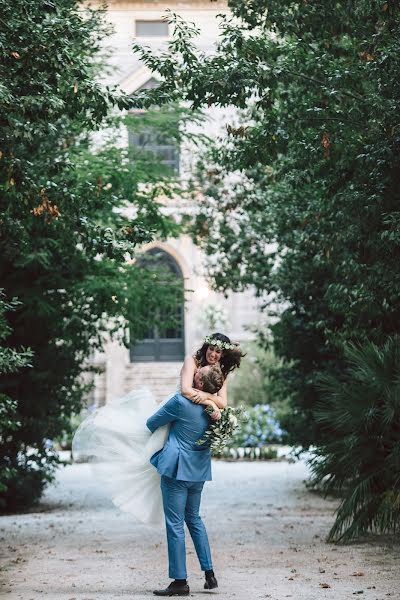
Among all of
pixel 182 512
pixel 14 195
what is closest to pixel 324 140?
pixel 14 195

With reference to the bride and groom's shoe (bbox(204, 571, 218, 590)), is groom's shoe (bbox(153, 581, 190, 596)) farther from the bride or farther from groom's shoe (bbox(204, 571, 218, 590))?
the bride

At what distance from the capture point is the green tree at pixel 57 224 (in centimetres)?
827

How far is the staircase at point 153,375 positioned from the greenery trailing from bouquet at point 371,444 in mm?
24000

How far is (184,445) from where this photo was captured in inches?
336

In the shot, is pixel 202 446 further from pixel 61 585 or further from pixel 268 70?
pixel 268 70

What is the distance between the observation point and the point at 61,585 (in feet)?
29.7

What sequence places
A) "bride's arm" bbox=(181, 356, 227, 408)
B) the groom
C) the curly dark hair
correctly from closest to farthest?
the groom < "bride's arm" bbox=(181, 356, 227, 408) < the curly dark hair

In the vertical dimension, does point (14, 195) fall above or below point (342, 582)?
above

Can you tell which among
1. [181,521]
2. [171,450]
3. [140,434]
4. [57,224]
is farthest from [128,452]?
[57,224]

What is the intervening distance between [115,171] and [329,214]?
4.17 metres

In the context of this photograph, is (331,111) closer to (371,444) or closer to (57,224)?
(57,224)

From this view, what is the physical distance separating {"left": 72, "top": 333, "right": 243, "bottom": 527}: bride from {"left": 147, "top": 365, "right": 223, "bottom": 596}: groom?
70mm

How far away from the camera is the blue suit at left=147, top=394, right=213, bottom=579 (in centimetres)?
841

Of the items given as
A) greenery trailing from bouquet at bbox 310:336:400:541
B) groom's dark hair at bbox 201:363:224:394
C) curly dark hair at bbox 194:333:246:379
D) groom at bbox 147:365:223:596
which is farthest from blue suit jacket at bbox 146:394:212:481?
greenery trailing from bouquet at bbox 310:336:400:541
